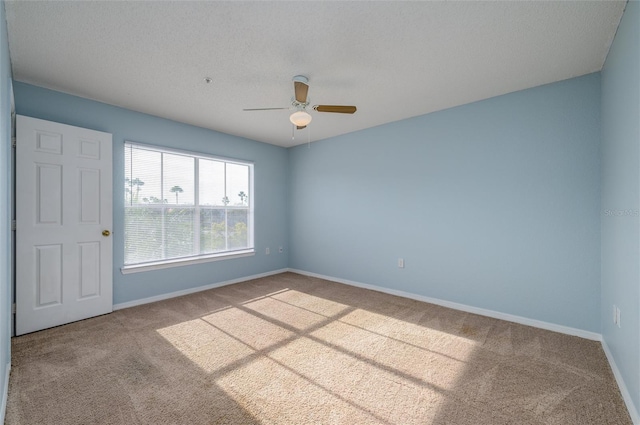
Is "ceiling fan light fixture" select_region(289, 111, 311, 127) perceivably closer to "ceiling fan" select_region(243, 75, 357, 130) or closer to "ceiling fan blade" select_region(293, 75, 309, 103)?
"ceiling fan" select_region(243, 75, 357, 130)

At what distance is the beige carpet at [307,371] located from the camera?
1.68m

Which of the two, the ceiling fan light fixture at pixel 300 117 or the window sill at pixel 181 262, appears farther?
the window sill at pixel 181 262

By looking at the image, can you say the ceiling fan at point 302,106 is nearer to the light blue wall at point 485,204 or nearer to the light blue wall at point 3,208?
the light blue wall at point 485,204

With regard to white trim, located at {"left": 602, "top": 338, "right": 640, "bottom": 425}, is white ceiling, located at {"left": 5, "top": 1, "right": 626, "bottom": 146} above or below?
above

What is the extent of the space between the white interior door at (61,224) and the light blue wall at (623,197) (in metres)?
4.75

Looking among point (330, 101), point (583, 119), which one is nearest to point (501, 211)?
point (583, 119)

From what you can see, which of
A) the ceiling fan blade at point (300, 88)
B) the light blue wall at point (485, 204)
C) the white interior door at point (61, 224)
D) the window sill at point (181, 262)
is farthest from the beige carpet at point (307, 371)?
the ceiling fan blade at point (300, 88)

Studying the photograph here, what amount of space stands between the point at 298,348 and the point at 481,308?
2.27m

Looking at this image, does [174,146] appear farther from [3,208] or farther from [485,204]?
[485,204]

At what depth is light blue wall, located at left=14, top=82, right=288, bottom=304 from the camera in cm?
304

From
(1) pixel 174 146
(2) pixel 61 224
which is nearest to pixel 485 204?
(1) pixel 174 146

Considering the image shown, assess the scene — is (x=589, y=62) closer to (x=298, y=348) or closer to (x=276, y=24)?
(x=276, y=24)

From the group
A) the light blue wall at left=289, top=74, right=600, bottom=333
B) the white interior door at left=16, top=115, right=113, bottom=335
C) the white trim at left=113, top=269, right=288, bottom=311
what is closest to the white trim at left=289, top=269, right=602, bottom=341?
the light blue wall at left=289, top=74, right=600, bottom=333

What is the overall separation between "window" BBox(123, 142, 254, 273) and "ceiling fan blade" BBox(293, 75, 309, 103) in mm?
2322
